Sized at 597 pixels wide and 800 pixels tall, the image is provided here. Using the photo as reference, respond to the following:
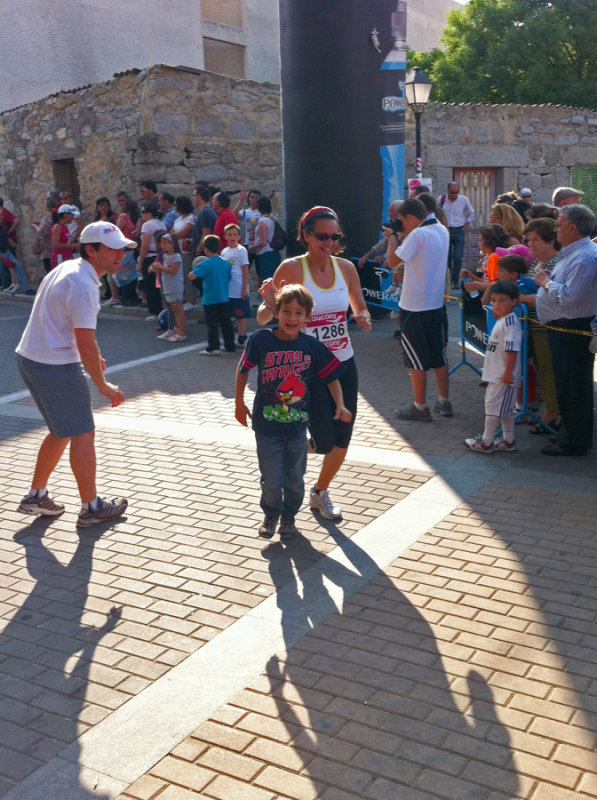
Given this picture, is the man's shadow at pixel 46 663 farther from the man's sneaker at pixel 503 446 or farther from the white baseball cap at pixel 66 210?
the white baseball cap at pixel 66 210

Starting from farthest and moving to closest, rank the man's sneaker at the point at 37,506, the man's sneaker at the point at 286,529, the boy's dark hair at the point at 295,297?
the man's sneaker at the point at 37,506
the man's sneaker at the point at 286,529
the boy's dark hair at the point at 295,297

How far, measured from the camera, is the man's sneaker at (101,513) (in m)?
5.36

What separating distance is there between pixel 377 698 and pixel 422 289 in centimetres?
433

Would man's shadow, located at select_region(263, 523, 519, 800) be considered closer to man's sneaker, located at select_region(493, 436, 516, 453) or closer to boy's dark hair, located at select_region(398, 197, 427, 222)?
man's sneaker, located at select_region(493, 436, 516, 453)

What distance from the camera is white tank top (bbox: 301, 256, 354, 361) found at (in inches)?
199

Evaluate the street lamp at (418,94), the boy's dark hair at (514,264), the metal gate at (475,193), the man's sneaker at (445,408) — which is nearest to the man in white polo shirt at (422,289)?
the man's sneaker at (445,408)

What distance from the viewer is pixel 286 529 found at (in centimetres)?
505

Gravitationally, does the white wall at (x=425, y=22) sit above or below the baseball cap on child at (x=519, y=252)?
above

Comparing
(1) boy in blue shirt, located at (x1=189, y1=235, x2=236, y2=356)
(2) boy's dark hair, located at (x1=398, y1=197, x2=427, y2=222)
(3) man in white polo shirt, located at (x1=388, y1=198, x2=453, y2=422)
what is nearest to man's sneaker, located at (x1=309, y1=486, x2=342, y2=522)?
(3) man in white polo shirt, located at (x1=388, y1=198, x2=453, y2=422)

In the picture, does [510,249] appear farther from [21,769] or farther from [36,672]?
[21,769]

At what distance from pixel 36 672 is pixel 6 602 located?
0.79 m

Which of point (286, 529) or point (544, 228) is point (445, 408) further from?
point (286, 529)

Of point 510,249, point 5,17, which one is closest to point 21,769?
point 510,249

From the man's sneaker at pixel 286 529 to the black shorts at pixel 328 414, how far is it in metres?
0.45
